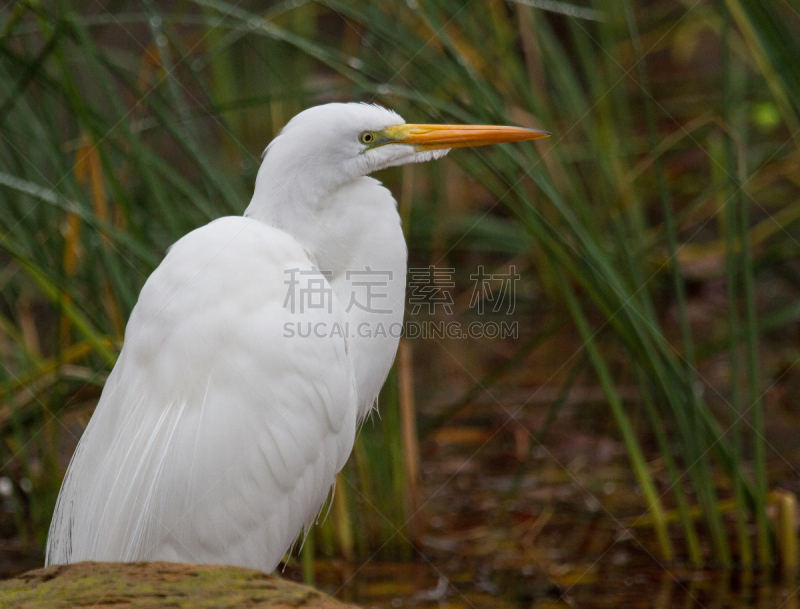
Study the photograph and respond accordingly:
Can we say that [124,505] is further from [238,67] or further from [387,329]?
[238,67]

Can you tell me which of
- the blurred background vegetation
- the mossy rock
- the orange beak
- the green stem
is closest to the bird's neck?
the orange beak

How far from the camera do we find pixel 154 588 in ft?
4.51

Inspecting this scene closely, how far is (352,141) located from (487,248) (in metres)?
2.76

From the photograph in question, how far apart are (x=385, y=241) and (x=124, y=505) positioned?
82cm

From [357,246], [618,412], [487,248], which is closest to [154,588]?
[357,246]

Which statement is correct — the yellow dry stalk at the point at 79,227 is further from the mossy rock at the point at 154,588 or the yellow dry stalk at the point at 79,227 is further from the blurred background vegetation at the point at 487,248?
the mossy rock at the point at 154,588

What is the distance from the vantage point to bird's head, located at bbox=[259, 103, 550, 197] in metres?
1.99

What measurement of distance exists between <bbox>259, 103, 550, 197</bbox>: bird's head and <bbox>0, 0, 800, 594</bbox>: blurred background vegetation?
16 centimetres

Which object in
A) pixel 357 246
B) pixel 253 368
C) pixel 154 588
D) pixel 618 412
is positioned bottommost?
pixel 154 588

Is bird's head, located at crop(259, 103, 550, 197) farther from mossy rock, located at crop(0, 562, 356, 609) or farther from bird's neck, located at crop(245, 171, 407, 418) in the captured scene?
mossy rock, located at crop(0, 562, 356, 609)

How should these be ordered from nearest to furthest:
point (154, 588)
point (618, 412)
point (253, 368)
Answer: point (154, 588) < point (253, 368) < point (618, 412)

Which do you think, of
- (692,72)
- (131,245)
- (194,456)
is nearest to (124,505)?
(194,456)

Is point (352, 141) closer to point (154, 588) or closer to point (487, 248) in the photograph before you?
point (154, 588)

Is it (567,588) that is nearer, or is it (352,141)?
(352,141)
